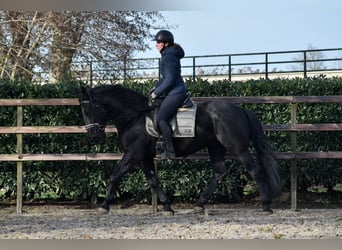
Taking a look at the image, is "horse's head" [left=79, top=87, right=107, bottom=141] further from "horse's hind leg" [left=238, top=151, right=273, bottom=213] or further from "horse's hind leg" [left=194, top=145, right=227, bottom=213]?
"horse's hind leg" [left=238, top=151, right=273, bottom=213]

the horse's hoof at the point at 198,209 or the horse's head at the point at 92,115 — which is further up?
the horse's head at the point at 92,115

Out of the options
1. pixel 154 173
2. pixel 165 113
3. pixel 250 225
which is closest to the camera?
pixel 250 225

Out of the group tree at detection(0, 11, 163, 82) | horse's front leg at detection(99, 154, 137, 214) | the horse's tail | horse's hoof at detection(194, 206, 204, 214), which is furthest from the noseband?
tree at detection(0, 11, 163, 82)

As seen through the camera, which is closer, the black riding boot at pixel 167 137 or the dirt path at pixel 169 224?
the dirt path at pixel 169 224

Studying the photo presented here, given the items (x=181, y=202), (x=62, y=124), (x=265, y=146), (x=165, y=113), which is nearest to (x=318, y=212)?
(x=265, y=146)

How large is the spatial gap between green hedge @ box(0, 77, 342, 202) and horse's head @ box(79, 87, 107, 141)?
1.17 metres

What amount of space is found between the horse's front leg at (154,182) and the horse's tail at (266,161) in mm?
1418

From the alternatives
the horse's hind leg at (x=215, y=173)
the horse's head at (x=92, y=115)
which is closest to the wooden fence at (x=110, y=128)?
the horse's hind leg at (x=215, y=173)

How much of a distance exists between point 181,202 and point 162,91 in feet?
7.90

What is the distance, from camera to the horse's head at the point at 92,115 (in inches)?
271

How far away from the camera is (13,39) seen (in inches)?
527

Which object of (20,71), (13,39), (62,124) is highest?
(13,39)

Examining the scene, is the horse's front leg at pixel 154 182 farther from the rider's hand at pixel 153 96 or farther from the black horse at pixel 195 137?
the rider's hand at pixel 153 96

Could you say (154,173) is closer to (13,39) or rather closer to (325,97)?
(325,97)
